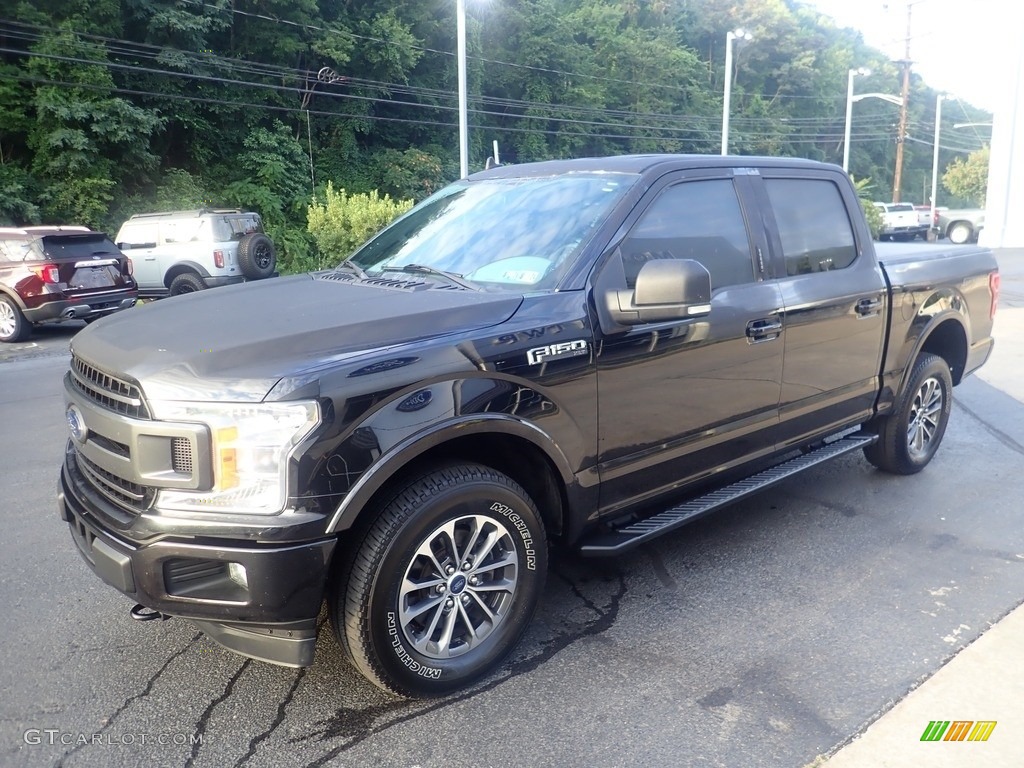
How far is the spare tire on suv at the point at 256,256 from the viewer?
16.0m

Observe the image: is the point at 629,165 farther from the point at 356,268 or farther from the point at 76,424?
the point at 76,424

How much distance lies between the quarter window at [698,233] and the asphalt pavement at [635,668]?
4.75 ft

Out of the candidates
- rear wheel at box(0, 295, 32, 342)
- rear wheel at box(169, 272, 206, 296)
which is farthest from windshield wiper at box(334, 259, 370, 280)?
rear wheel at box(169, 272, 206, 296)

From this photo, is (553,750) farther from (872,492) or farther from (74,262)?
(74,262)

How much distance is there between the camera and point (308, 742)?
9.16 feet

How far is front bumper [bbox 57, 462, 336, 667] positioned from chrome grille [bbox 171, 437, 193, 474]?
8.5 inches

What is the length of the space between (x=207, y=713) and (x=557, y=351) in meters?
1.78

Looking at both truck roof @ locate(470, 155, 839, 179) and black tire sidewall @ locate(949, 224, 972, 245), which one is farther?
black tire sidewall @ locate(949, 224, 972, 245)

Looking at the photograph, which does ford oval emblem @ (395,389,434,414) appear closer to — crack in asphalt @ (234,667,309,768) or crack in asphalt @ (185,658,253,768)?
crack in asphalt @ (234,667,309,768)

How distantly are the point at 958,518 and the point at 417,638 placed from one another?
3.41 m

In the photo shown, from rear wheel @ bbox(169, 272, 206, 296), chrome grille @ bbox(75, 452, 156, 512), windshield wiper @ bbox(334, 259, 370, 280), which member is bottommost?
rear wheel @ bbox(169, 272, 206, 296)

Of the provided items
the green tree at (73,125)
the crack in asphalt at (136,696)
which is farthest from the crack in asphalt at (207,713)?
the green tree at (73,125)

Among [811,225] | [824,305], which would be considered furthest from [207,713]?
[811,225]

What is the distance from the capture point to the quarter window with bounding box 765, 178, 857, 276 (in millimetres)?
4371
